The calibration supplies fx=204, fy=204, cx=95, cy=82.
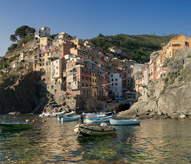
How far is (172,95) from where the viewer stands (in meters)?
51.7

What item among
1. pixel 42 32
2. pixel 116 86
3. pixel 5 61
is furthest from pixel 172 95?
pixel 5 61

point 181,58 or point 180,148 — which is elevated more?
point 181,58

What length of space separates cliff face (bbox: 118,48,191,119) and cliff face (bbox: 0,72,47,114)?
1772 inches

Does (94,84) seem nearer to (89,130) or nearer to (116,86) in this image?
(116,86)

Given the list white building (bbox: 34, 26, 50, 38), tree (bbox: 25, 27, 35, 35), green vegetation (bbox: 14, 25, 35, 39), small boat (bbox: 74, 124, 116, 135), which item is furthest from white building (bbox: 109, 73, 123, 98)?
green vegetation (bbox: 14, 25, 35, 39)

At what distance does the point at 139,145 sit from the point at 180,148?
3.51m

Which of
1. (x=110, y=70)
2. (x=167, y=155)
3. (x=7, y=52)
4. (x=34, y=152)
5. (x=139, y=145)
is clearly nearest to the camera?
(x=167, y=155)

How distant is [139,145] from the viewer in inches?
739

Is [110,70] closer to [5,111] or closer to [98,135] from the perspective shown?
[5,111]

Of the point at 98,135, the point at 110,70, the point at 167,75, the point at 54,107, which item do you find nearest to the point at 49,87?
the point at 54,107

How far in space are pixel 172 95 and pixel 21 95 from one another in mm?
61678

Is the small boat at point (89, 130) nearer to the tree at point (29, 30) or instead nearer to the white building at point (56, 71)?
the white building at point (56, 71)

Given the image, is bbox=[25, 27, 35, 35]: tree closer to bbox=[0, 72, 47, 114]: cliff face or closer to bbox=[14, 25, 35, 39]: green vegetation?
bbox=[14, 25, 35, 39]: green vegetation

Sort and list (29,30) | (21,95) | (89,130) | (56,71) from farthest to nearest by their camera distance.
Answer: (29,30) → (21,95) → (56,71) → (89,130)
